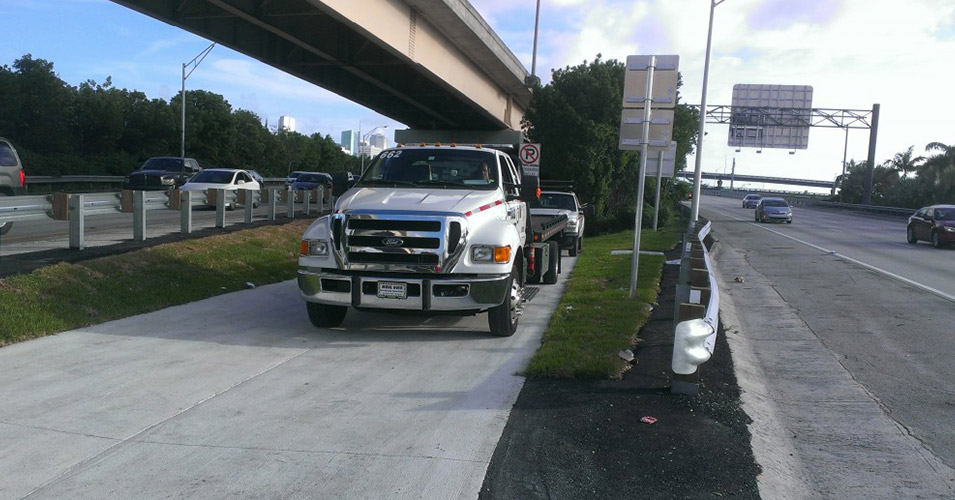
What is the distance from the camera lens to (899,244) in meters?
25.7

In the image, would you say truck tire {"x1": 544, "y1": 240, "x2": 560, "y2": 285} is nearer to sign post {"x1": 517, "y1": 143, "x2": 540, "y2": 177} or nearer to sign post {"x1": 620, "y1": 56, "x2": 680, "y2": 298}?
sign post {"x1": 620, "y1": 56, "x2": 680, "y2": 298}

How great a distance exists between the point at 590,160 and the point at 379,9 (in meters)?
12.4

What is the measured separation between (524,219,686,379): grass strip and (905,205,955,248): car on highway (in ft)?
44.8

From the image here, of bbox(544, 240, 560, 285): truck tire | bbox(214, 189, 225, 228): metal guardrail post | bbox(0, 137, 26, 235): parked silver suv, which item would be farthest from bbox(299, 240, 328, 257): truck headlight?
bbox(0, 137, 26, 235): parked silver suv

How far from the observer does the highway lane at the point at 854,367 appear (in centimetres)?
525

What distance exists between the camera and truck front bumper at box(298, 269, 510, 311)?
26.1 ft

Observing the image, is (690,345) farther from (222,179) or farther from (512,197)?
(222,179)

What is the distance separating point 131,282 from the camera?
10148 millimetres

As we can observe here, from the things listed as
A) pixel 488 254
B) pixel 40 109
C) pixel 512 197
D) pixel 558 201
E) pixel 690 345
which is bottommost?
pixel 690 345

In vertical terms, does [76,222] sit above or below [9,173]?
below

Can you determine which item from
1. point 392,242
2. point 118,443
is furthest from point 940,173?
point 118,443

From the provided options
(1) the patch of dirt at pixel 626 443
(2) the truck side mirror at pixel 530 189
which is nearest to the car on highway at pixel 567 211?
(2) the truck side mirror at pixel 530 189

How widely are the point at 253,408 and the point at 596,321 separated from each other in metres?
4.68

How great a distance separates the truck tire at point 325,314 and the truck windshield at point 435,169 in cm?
166
